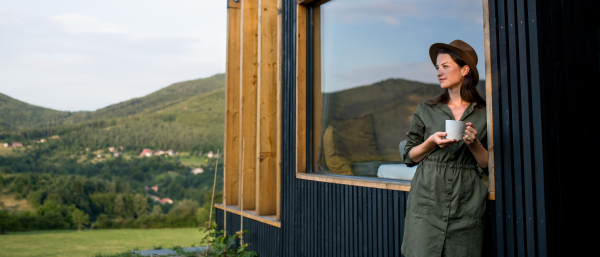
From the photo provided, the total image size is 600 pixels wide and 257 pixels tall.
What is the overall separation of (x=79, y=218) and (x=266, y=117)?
8499 millimetres

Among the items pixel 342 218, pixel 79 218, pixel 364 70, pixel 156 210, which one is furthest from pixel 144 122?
pixel 342 218

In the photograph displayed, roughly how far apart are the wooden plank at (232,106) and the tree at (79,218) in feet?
22.7

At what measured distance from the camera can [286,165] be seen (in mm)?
3881

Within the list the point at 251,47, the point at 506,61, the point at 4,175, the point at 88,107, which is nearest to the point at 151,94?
the point at 88,107

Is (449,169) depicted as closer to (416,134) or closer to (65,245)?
(416,134)

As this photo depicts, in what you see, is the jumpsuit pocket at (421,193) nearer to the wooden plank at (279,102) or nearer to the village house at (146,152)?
the wooden plank at (279,102)

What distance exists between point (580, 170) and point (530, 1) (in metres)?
0.72

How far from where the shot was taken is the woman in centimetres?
170

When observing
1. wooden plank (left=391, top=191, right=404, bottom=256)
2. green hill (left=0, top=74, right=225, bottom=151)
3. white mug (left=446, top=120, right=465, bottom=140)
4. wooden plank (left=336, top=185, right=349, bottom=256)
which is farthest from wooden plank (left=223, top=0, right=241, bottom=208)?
green hill (left=0, top=74, right=225, bottom=151)

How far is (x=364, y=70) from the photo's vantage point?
3.75 meters

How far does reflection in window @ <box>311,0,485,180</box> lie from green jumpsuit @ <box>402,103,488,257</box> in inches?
56.9

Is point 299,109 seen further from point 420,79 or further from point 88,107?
point 88,107

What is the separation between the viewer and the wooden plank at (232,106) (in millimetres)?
5262

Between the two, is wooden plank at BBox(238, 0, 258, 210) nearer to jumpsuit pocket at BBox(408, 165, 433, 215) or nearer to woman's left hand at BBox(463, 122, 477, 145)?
jumpsuit pocket at BBox(408, 165, 433, 215)
